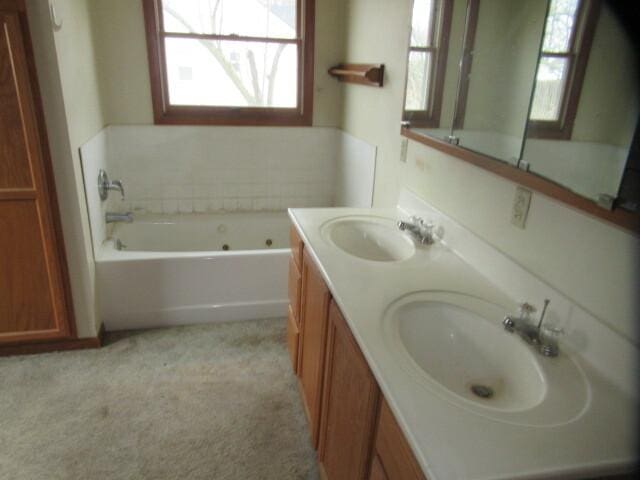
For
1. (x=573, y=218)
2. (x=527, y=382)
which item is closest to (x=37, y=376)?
(x=527, y=382)

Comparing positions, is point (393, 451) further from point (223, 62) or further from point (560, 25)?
point (223, 62)

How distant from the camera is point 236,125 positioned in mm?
3213

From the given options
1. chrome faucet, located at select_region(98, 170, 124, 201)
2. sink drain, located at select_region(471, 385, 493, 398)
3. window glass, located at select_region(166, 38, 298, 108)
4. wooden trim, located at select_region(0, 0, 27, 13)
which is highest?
wooden trim, located at select_region(0, 0, 27, 13)

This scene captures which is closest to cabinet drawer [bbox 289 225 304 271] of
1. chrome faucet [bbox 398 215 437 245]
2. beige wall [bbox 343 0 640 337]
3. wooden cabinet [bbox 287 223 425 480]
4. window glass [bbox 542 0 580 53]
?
wooden cabinet [bbox 287 223 425 480]

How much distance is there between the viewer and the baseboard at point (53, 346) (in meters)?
2.35

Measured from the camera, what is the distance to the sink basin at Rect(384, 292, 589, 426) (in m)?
0.94

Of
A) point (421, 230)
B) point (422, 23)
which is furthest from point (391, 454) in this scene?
point (422, 23)

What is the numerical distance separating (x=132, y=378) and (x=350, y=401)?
1424mm

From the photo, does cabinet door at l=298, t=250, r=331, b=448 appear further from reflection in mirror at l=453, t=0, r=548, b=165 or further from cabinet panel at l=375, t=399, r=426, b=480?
reflection in mirror at l=453, t=0, r=548, b=165

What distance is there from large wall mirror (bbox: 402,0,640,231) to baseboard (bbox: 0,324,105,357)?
2023 millimetres

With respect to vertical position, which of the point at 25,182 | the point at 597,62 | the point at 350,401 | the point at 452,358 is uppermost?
the point at 597,62

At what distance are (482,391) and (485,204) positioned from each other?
2.11 feet

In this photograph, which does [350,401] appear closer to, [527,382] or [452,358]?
[452,358]

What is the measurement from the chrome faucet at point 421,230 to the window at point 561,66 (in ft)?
1.93
